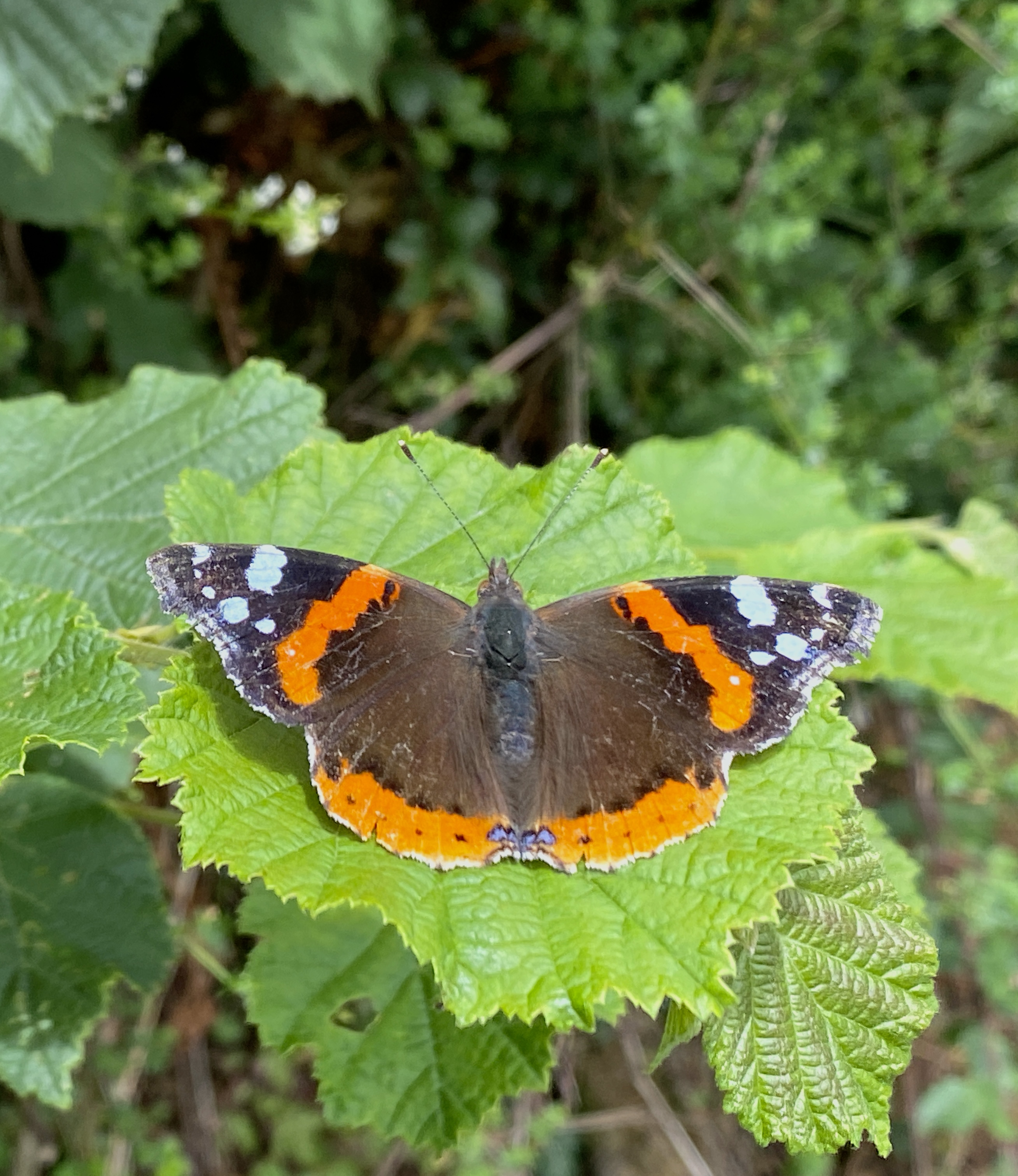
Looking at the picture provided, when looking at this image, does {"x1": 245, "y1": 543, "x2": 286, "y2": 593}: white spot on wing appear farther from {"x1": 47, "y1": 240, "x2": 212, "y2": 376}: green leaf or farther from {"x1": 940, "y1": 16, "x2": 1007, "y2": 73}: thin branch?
{"x1": 940, "y1": 16, "x2": 1007, "y2": 73}: thin branch

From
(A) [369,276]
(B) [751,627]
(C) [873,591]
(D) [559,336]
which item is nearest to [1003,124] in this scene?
(D) [559,336]

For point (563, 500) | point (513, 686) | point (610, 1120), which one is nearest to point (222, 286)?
point (563, 500)

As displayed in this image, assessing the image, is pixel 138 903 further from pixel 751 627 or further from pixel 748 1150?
pixel 748 1150

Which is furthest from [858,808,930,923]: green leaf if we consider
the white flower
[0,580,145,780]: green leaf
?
the white flower

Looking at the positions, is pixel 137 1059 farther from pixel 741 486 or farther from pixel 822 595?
pixel 822 595

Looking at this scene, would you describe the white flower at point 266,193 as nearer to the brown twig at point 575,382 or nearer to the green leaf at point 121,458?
the green leaf at point 121,458

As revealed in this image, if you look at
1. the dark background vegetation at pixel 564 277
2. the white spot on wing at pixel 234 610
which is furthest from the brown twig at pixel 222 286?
the white spot on wing at pixel 234 610
